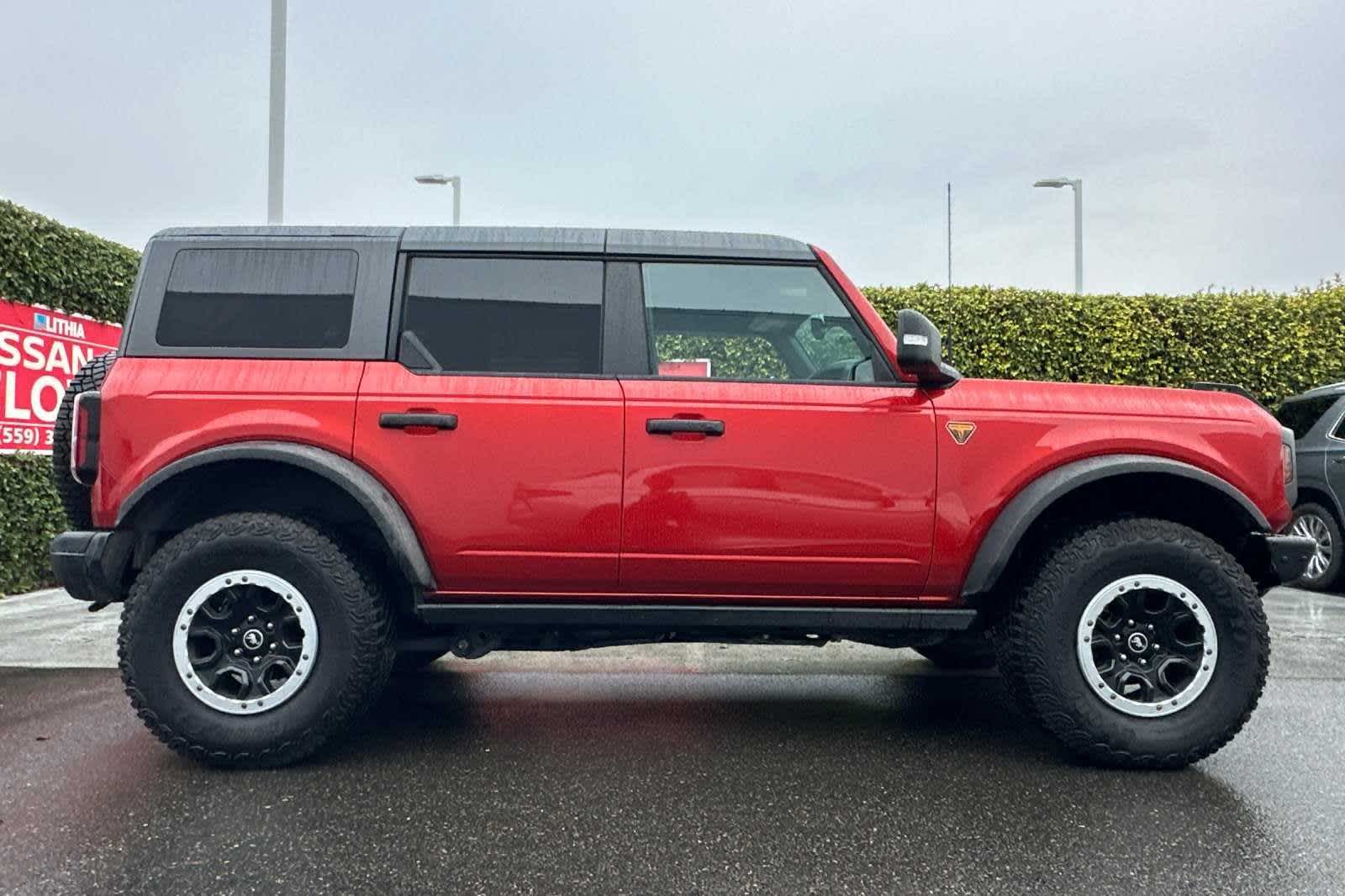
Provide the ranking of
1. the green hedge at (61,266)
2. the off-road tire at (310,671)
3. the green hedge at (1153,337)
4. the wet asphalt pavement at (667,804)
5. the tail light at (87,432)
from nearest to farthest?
the wet asphalt pavement at (667,804), the off-road tire at (310,671), the tail light at (87,432), the green hedge at (61,266), the green hedge at (1153,337)

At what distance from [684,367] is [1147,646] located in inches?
76.0

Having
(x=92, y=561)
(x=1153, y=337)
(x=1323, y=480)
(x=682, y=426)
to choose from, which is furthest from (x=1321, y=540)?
(x=92, y=561)

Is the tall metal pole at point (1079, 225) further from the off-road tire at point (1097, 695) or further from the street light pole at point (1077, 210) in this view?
the off-road tire at point (1097, 695)

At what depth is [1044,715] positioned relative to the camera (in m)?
3.46

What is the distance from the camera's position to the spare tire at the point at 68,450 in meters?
3.67

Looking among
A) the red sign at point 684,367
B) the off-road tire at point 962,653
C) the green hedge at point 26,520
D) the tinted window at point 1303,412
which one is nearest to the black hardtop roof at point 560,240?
the red sign at point 684,367

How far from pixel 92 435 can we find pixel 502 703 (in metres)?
1.97

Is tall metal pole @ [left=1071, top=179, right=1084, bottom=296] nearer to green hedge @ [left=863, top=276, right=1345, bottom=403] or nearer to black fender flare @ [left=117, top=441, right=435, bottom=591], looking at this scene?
green hedge @ [left=863, top=276, right=1345, bottom=403]

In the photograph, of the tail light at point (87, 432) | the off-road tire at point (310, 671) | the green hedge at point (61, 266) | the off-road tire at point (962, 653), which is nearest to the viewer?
the off-road tire at point (310, 671)

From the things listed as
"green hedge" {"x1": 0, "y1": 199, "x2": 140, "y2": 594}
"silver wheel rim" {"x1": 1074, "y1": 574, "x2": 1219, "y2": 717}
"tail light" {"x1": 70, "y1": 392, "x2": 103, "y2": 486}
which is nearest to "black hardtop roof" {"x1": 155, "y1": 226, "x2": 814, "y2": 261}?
"tail light" {"x1": 70, "y1": 392, "x2": 103, "y2": 486}

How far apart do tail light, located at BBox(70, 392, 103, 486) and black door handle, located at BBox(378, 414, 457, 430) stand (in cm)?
100

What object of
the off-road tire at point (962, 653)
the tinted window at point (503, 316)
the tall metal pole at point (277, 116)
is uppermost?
the tall metal pole at point (277, 116)

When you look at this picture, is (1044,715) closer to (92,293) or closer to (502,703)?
(502,703)

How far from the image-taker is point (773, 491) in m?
3.49
